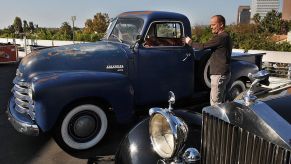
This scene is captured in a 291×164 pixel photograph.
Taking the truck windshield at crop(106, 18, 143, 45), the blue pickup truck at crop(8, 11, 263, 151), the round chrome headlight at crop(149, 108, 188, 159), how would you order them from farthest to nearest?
the truck windshield at crop(106, 18, 143, 45), the blue pickup truck at crop(8, 11, 263, 151), the round chrome headlight at crop(149, 108, 188, 159)

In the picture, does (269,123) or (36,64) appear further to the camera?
(36,64)

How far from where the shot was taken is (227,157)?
77.7 inches

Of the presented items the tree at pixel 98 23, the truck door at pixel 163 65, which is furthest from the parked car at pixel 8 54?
the tree at pixel 98 23

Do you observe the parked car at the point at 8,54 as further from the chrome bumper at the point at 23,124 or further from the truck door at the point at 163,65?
the truck door at the point at 163,65

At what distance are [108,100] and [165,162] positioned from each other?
80.9 inches

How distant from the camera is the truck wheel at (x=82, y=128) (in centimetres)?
394

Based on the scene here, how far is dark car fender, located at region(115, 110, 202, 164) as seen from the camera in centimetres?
246

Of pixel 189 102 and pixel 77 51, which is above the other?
pixel 77 51

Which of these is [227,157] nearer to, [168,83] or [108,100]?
[108,100]

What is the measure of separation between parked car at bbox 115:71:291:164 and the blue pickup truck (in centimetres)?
150

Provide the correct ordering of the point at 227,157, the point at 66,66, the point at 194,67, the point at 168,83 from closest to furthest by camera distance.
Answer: the point at 227,157, the point at 66,66, the point at 168,83, the point at 194,67

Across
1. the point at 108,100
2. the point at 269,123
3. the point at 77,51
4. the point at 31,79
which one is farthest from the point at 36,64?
the point at 269,123

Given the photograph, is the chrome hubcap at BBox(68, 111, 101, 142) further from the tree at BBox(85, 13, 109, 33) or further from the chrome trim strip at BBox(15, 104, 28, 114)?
the tree at BBox(85, 13, 109, 33)

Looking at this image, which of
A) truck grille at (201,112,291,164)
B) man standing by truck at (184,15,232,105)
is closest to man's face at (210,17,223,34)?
man standing by truck at (184,15,232,105)
